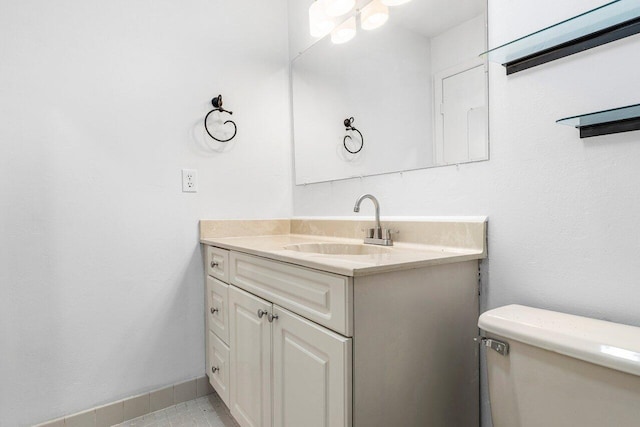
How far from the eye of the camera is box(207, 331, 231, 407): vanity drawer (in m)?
1.53

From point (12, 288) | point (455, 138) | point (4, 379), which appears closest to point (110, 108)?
point (12, 288)

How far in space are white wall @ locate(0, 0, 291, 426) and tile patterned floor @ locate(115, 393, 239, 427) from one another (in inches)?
5.2

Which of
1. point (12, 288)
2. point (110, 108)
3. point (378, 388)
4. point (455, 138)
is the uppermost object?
point (110, 108)

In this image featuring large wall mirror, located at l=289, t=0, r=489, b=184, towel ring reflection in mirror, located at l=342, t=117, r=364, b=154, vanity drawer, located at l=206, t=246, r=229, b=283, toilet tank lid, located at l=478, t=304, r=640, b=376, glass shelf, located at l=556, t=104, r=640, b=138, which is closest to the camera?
toilet tank lid, located at l=478, t=304, r=640, b=376

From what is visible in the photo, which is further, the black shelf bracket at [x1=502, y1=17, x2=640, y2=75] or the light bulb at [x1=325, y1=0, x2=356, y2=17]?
the light bulb at [x1=325, y1=0, x2=356, y2=17]

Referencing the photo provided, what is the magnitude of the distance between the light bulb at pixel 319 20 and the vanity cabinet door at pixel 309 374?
58.8 inches

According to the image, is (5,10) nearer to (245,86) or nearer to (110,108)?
(110,108)

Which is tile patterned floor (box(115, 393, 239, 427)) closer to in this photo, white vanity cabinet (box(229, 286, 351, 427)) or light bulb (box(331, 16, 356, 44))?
white vanity cabinet (box(229, 286, 351, 427))

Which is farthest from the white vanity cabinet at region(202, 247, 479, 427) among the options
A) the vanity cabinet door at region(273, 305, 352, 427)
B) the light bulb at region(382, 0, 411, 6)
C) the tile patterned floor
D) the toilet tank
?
the light bulb at region(382, 0, 411, 6)

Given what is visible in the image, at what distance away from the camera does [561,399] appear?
750 mm

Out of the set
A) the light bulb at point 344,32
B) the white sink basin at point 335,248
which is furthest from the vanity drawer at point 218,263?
the light bulb at point 344,32

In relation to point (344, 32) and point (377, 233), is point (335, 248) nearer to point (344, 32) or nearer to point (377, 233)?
point (377, 233)

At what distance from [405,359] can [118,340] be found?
1.36 m

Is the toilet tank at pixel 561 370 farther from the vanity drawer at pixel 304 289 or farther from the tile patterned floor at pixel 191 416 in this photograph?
the tile patterned floor at pixel 191 416
